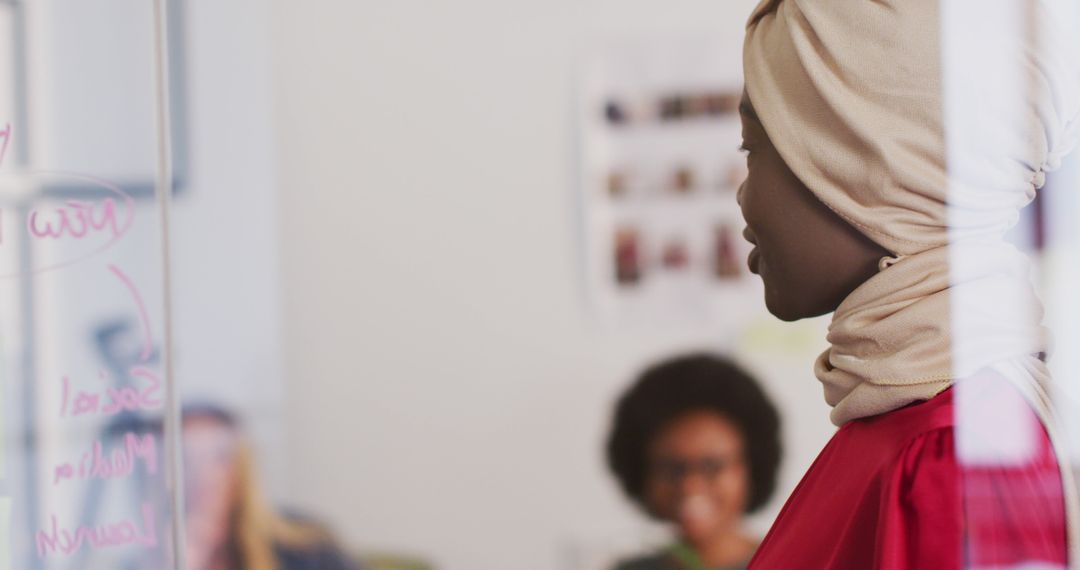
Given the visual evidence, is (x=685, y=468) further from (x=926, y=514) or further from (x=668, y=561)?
(x=926, y=514)

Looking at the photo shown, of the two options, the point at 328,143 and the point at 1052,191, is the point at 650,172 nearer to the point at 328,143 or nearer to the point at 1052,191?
the point at 328,143

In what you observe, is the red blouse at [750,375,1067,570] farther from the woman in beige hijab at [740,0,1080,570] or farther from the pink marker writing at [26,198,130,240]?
the pink marker writing at [26,198,130,240]

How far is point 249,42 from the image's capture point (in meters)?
1.29

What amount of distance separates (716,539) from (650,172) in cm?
48

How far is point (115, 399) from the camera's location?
2.73 ft

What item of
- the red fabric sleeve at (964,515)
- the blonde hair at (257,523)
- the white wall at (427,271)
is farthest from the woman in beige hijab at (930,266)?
the blonde hair at (257,523)

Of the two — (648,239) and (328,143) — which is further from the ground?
(328,143)

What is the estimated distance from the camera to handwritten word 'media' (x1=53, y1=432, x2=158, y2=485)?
2.71ft

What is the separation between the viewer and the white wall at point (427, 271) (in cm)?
125

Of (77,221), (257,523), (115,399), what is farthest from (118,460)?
(257,523)

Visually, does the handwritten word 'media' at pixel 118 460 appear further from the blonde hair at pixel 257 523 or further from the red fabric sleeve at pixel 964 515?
the red fabric sleeve at pixel 964 515

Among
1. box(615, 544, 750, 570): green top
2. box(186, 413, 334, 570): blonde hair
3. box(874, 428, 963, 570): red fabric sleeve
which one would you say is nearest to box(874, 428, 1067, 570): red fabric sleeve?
box(874, 428, 963, 570): red fabric sleeve

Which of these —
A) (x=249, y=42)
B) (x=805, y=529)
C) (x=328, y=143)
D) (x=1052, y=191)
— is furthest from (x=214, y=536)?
(x=1052, y=191)

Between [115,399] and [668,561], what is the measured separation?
2.47 ft
